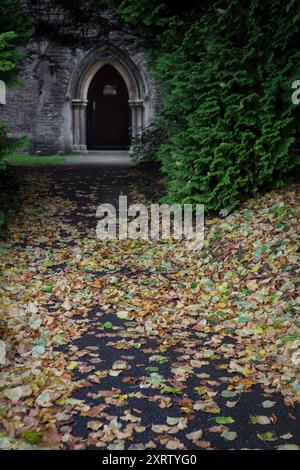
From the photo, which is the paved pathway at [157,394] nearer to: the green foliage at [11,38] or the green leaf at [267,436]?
the green leaf at [267,436]

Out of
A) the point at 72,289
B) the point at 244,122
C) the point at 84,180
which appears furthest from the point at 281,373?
the point at 84,180

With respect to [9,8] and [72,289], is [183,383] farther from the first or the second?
[9,8]

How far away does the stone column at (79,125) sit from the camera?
18.5 meters

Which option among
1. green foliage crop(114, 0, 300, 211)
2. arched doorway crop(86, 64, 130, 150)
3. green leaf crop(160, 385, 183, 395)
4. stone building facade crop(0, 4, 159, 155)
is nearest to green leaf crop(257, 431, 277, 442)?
green leaf crop(160, 385, 183, 395)

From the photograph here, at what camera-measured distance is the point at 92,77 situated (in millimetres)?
18734

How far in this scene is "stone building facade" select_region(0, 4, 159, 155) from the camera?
711 inches

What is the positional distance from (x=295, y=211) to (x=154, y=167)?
6698mm

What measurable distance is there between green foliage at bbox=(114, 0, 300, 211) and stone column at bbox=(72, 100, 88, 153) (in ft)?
33.6

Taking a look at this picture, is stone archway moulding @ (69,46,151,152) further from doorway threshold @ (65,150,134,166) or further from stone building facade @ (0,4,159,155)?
doorway threshold @ (65,150,134,166)

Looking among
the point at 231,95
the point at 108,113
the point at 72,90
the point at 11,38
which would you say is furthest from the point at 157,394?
the point at 108,113

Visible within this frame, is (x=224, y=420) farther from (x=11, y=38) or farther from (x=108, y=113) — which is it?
(x=108, y=113)

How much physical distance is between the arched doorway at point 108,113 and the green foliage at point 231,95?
12.2 metres

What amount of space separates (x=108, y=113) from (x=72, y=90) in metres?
2.83

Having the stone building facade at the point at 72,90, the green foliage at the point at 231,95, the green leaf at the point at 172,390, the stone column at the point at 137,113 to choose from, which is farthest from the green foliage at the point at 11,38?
the stone column at the point at 137,113
